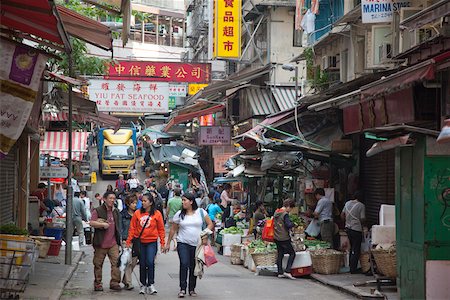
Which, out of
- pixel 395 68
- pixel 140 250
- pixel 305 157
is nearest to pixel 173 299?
pixel 140 250

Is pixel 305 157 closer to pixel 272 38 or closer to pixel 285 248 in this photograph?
pixel 285 248

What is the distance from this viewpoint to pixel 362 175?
21297 mm

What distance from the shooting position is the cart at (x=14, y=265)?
39.1ft

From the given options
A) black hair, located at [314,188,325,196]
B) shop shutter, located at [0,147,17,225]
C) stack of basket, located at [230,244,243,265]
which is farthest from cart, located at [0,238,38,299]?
black hair, located at [314,188,325,196]

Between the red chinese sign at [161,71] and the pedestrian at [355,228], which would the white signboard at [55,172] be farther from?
the red chinese sign at [161,71]

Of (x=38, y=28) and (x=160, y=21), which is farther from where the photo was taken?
(x=160, y=21)

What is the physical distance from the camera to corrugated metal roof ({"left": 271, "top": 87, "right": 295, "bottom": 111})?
33.5 metres

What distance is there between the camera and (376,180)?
2036 cm

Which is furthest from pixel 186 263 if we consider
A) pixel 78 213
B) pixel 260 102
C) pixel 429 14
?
pixel 260 102

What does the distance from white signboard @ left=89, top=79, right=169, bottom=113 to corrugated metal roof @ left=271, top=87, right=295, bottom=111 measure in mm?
5374

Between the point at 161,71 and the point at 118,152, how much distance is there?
1972 centimetres

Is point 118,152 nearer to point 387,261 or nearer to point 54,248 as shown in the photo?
point 54,248

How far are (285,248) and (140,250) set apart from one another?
450 centimetres

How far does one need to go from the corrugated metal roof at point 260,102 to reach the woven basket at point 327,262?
622 inches
